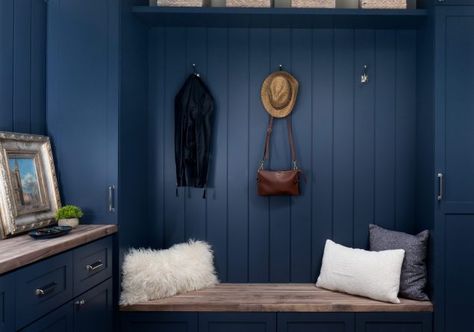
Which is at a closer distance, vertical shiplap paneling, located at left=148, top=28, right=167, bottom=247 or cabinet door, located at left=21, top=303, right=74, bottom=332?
cabinet door, located at left=21, top=303, right=74, bottom=332

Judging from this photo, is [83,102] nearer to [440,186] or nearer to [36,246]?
[36,246]

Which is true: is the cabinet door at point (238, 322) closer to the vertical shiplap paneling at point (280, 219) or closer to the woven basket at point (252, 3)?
the vertical shiplap paneling at point (280, 219)

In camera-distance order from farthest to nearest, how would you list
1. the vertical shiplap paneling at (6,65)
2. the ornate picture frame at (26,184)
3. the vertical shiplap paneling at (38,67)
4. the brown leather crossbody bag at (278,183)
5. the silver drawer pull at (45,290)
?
the brown leather crossbody bag at (278,183), the vertical shiplap paneling at (38,67), the vertical shiplap paneling at (6,65), the ornate picture frame at (26,184), the silver drawer pull at (45,290)

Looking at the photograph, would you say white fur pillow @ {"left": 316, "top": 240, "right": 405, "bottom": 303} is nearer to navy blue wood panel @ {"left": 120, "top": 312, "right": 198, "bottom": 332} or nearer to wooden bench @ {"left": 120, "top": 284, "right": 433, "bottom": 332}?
wooden bench @ {"left": 120, "top": 284, "right": 433, "bottom": 332}

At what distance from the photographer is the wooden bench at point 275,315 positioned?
2.52 m

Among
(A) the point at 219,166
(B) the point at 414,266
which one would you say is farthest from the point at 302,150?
(B) the point at 414,266

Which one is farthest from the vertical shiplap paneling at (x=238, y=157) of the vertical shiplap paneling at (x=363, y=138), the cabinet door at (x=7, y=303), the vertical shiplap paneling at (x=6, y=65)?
the cabinet door at (x=7, y=303)

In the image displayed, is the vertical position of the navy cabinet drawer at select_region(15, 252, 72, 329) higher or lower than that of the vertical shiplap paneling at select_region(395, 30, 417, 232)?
lower

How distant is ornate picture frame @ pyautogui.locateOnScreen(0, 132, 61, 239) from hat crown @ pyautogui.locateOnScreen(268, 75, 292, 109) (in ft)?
4.92

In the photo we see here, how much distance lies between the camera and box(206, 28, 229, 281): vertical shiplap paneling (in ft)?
9.72

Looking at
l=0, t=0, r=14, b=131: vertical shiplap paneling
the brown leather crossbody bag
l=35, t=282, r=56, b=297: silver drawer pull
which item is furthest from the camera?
the brown leather crossbody bag

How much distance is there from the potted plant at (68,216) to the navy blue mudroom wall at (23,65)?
0.50 m

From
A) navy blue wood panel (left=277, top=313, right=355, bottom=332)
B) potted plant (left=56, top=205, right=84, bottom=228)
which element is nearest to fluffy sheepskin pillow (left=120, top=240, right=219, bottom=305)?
potted plant (left=56, top=205, right=84, bottom=228)

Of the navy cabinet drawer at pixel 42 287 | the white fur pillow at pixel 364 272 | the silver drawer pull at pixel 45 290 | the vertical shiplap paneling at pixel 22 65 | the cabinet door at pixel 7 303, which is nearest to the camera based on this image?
the cabinet door at pixel 7 303
